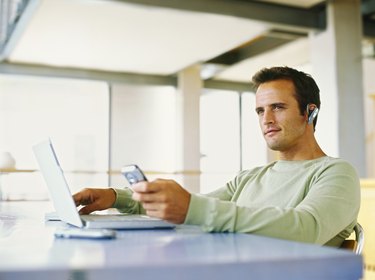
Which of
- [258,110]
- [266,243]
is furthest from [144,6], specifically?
[266,243]

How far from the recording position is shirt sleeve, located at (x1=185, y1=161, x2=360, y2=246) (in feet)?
3.60

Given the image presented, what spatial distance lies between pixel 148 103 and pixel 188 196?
26.3 ft

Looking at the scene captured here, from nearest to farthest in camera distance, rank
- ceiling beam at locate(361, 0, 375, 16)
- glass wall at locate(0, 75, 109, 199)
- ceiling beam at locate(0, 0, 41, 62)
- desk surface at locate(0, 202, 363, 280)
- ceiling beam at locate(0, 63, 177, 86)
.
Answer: desk surface at locate(0, 202, 363, 280)
ceiling beam at locate(0, 0, 41, 62)
ceiling beam at locate(361, 0, 375, 16)
ceiling beam at locate(0, 63, 177, 86)
glass wall at locate(0, 75, 109, 199)

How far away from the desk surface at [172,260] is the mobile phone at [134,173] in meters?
0.14

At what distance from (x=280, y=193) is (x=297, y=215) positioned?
420 millimetres

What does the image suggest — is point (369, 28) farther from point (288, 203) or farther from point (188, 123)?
point (288, 203)

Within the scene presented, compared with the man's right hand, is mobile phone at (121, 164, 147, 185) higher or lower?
higher

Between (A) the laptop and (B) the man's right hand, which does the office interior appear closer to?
(B) the man's right hand

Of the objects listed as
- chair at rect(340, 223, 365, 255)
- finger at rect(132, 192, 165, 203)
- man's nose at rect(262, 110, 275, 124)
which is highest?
man's nose at rect(262, 110, 275, 124)

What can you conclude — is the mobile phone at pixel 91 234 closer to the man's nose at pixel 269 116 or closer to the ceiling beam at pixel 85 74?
the man's nose at pixel 269 116

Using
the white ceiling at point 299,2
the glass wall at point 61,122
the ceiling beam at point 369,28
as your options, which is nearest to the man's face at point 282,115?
the white ceiling at point 299,2

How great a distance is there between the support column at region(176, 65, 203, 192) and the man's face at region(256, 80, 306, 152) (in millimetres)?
6745

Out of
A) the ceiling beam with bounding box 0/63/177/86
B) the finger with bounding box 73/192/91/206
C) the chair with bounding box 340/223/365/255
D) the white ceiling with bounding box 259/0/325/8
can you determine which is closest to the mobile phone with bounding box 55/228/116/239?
the finger with bounding box 73/192/91/206

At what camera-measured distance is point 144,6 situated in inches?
198
